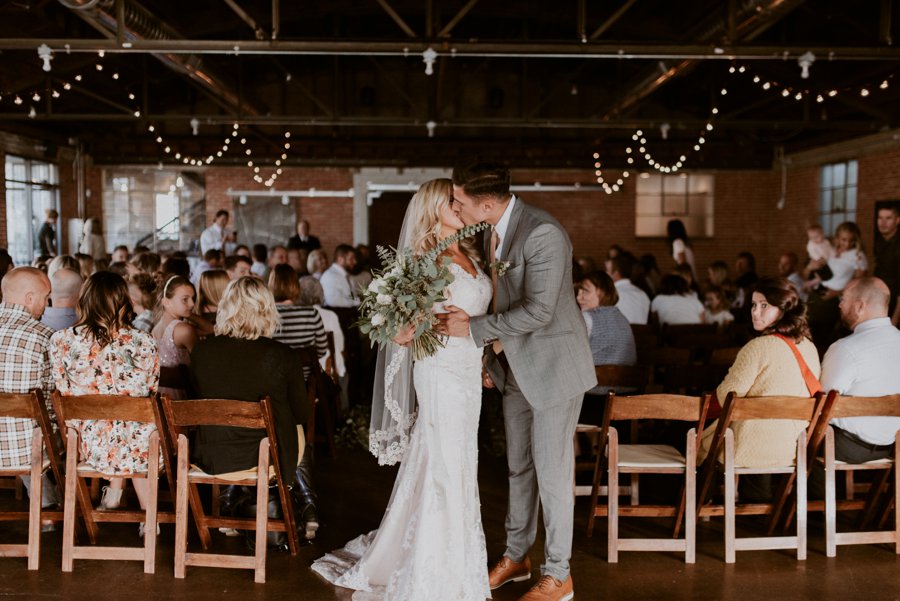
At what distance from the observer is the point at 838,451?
4.37 m

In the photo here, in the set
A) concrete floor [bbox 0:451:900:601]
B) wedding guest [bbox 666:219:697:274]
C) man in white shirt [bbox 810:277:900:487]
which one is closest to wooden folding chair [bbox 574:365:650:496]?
concrete floor [bbox 0:451:900:601]

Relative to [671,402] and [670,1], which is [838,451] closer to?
[671,402]

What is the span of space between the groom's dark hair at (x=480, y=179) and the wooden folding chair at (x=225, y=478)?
1.31m

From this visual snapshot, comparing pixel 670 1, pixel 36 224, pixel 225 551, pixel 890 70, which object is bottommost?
pixel 225 551

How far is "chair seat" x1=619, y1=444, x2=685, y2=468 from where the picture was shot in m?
4.18

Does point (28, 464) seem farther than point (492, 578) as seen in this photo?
Yes

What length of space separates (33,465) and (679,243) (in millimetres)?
9536

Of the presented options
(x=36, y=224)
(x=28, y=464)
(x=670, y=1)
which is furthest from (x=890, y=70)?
(x=36, y=224)

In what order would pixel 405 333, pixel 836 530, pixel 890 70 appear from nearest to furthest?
pixel 405 333 < pixel 836 530 < pixel 890 70

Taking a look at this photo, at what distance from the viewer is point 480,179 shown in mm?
3395

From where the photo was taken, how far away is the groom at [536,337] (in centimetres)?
344

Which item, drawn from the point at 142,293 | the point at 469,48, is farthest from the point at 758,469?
the point at 469,48

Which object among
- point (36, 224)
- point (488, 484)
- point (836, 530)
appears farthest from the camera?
point (36, 224)

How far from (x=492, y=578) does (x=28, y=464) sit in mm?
2388
